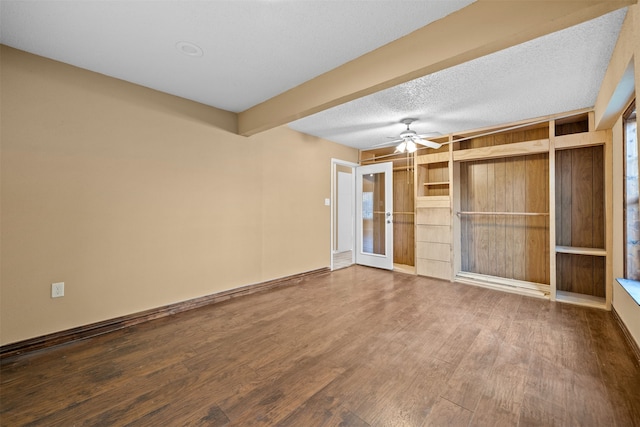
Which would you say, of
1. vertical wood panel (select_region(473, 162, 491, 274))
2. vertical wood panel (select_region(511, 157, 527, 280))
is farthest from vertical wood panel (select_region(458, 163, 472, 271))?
vertical wood panel (select_region(511, 157, 527, 280))

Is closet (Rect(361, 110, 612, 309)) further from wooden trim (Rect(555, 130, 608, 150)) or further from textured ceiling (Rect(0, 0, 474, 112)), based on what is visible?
textured ceiling (Rect(0, 0, 474, 112))

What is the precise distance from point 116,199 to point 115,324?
4.05 feet

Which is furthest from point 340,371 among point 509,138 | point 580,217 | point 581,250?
point 509,138

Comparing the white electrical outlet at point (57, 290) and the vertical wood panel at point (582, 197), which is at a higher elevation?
the vertical wood panel at point (582, 197)

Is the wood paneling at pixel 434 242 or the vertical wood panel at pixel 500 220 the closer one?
the vertical wood panel at pixel 500 220

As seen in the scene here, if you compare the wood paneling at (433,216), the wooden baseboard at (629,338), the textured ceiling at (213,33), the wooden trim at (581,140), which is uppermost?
the textured ceiling at (213,33)

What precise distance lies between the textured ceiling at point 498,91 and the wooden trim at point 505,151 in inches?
13.7

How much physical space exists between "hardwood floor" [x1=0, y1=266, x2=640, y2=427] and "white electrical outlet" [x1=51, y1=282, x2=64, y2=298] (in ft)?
1.49

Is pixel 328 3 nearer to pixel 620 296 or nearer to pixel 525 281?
pixel 620 296

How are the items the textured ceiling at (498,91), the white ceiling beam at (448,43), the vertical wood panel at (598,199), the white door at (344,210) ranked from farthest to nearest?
the white door at (344,210), the vertical wood panel at (598,199), the textured ceiling at (498,91), the white ceiling beam at (448,43)

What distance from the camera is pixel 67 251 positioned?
7.79 ft

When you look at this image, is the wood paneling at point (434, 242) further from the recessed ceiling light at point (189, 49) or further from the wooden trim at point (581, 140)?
the recessed ceiling light at point (189, 49)

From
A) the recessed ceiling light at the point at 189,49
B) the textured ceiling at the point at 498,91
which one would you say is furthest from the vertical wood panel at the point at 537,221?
the recessed ceiling light at the point at 189,49

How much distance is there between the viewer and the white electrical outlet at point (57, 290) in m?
2.31
